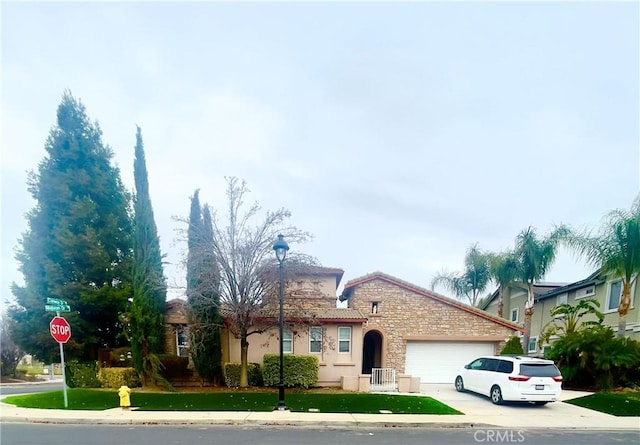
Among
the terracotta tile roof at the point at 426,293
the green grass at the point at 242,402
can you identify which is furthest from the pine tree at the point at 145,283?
the terracotta tile roof at the point at 426,293

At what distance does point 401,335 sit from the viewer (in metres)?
18.1

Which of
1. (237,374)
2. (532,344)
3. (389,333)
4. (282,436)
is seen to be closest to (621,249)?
(389,333)

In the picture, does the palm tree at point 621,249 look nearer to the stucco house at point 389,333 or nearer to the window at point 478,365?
the stucco house at point 389,333

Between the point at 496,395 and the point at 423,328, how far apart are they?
6327 millimetres

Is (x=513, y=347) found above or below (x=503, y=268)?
below

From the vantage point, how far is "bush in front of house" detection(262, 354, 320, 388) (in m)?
15.0

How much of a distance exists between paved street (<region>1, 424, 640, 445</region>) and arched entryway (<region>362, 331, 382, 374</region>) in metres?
10.9

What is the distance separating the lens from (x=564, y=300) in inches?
909

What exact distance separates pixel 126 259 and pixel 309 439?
1482cm

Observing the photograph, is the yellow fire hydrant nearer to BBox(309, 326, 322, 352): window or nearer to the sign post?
the sign post

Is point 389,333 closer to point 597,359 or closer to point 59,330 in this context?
point 597,359

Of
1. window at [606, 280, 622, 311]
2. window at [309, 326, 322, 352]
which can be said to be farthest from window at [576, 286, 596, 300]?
window at [309, 326, 322, 352]

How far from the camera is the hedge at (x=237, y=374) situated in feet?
49.2

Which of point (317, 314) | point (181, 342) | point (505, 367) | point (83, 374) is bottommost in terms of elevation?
point (83, 374)
